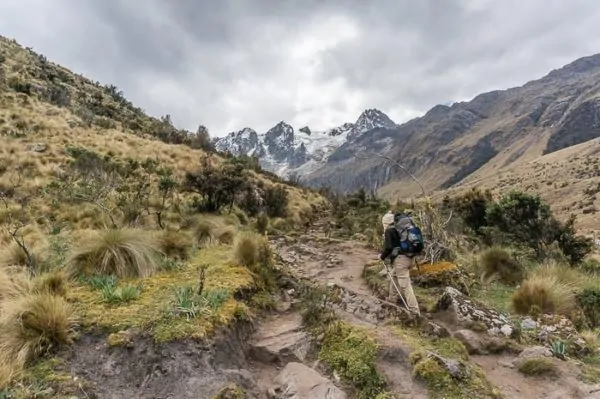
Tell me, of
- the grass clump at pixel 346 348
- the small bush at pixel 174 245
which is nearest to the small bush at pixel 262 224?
the small bush at pixel 174 245

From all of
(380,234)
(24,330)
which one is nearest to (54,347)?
(24,330)

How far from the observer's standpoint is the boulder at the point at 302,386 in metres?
4.41

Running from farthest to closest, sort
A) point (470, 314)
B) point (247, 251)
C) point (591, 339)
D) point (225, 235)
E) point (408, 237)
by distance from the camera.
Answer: point (225, 235) < point (247, 251) < point (408, 237) < point (470, 314) < point (591, 339)

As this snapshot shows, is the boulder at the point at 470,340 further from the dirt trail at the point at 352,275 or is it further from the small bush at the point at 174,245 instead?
the small bush at the point at 174,245

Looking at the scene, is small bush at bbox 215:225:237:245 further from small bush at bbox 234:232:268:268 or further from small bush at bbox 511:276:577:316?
small bush at bbox 511:276:577:316

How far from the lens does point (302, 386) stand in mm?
4543

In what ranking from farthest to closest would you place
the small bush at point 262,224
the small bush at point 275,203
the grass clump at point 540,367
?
1. the small bush at point 275,203
2. the small bush at point 262,224
3. the grass clump at point 540,367

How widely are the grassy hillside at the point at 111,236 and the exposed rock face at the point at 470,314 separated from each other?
270cm

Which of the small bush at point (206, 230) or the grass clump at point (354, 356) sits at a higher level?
the small bush at point (206, 230)

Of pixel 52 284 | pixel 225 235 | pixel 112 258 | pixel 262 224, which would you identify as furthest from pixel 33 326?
pixel 262 224

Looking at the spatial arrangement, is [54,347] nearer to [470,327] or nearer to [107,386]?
[107,386]

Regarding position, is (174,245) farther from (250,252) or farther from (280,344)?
(280,344)

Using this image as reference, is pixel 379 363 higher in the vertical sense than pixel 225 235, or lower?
lower

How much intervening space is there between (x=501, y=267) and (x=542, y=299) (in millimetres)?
2425
